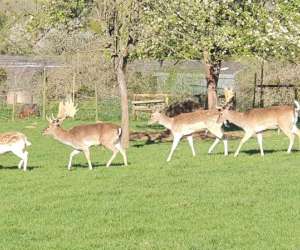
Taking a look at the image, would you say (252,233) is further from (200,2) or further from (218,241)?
(200,2)

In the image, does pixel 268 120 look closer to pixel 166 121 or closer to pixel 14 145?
pixel 166 121

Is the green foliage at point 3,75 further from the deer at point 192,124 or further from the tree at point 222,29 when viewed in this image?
the deer at point 192,124

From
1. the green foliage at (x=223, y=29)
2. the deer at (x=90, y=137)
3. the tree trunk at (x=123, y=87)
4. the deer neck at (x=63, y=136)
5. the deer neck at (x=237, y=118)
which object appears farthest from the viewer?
the green foliage at (x=223, y=29)

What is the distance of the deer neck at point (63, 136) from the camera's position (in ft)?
56.2

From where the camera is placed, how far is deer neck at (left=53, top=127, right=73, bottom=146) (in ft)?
56.2

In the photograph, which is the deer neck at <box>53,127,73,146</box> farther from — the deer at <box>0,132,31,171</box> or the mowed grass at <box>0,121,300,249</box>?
the deer at <box>0,132,31,171</box>

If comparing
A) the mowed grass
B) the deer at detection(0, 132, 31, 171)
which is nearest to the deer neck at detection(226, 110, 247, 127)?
the mowed grass

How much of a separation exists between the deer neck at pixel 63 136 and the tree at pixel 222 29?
969cm

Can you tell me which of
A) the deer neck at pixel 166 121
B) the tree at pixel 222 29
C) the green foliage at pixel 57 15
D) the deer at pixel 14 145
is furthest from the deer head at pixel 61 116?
the tree at pixel 222 29

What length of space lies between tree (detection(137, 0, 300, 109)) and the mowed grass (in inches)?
348

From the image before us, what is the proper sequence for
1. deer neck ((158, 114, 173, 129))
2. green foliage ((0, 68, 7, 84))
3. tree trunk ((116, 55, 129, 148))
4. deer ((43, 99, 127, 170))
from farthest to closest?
green foliage ((0, 68, 7, 84)) < tree trunk ((116, 55, 129, 148)) < deer neck ((158, 114, 173, 129)) < deer ((43, 99, 127, 170))

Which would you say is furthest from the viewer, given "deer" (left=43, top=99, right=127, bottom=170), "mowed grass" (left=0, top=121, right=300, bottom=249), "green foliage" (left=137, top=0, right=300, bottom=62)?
"green foliage" (left=137, top=0, right=300, bottom=62)

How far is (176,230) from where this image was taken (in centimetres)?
1021

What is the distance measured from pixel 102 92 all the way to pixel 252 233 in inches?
1191
